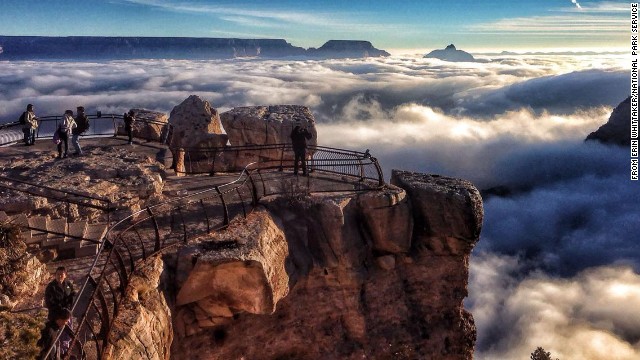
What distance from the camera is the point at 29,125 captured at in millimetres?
21953

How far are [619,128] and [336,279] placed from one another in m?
109

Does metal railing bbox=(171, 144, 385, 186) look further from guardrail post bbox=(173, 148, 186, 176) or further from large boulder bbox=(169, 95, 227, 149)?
large boulder bbox=(169, 95, 227, 149)

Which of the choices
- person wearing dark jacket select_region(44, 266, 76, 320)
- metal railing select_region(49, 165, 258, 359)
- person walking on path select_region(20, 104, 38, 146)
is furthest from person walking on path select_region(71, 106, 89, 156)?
person wearing dark jacket select_region(44, 266, 76, 320)

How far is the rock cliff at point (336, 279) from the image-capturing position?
13492 mm

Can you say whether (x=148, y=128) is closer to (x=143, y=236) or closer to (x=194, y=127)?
(x=194, y=127)

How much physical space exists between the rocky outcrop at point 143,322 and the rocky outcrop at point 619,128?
104 m

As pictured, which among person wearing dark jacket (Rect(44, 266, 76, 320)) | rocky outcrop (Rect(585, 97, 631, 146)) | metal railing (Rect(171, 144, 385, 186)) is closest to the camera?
person wearing dark jacket (Rect(44, 266, 76, 320))

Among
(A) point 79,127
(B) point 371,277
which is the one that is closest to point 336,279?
(B) point 371,277

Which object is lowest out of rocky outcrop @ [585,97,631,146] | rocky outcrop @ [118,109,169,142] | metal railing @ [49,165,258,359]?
rocky outcrop @ [585,97,631,146]

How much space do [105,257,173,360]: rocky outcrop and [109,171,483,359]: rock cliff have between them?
61 centimetres

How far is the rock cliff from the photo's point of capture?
1349cm

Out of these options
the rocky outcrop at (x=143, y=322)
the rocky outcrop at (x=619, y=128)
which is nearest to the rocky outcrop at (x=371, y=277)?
the rocky outcrop at (x=143, y=322)

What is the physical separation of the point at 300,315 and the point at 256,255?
3876 mm

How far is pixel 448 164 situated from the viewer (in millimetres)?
151625
